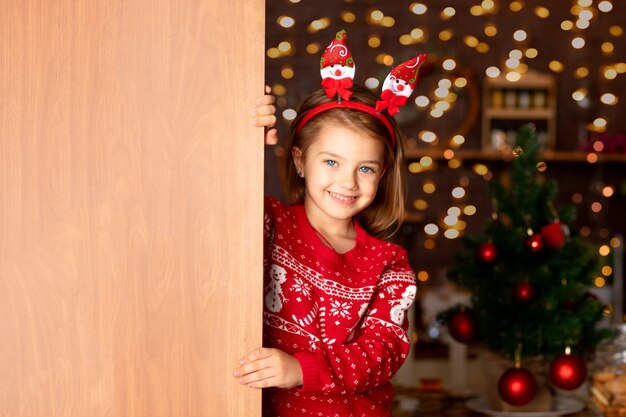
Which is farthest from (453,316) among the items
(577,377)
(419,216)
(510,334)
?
(419,216)

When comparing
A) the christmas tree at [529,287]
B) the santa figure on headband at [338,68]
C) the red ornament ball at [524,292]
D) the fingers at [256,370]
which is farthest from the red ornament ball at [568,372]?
the fingers at [256,370]

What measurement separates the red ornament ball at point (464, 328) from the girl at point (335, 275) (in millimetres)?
1139

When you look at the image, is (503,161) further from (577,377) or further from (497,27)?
(577,377)

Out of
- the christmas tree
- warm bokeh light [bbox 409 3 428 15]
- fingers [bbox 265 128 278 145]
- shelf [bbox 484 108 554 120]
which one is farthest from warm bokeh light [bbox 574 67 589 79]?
fingers [bbox 265 128 278 145]

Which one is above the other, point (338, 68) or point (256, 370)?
point (338, 68)

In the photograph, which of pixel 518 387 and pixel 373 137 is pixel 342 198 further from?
pixel 518 387

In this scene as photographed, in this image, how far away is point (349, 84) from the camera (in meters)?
Result: 1.67

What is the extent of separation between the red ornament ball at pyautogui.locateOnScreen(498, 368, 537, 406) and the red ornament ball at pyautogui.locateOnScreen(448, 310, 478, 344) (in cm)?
18

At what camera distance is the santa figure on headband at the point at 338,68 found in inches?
64.0

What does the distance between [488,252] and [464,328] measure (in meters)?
0.29

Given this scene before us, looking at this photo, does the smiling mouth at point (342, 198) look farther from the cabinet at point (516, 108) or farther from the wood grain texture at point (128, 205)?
the cabinet at point (516, 108)

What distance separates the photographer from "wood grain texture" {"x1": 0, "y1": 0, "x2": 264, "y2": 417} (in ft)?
4.32

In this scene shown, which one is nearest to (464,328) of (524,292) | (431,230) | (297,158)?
(524,292)

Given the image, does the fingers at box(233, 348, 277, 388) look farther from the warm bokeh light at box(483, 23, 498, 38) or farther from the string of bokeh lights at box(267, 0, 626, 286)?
the warm bokeh light at box(483, 23, 498, 38)
